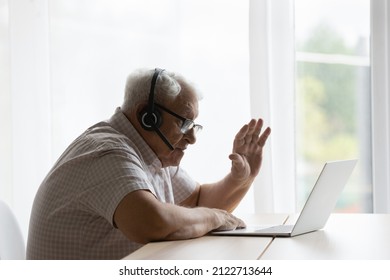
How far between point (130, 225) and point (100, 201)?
0.13m

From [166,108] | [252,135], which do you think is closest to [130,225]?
[166,108]

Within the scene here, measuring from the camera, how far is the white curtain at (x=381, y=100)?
296 centimetres

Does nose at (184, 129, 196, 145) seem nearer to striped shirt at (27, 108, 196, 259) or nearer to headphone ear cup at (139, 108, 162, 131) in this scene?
headphone ear cup at (139, 108, 162, 131)

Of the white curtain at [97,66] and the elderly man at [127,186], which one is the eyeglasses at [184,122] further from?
the white curtain at [97,66]

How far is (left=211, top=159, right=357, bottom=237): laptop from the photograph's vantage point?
1.69m

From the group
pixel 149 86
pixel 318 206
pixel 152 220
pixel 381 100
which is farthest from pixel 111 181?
pixel 381 100

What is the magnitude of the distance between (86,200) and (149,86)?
441 mm

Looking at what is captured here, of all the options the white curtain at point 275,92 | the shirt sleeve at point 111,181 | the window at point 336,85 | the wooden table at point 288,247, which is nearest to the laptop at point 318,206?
the wooden table at point 288,247

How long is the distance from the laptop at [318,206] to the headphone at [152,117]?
1.27ft

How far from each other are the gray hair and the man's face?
0.08 ft

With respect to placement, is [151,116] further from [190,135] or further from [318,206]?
[318,206]

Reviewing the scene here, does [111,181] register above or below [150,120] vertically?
below

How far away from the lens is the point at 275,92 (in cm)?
304

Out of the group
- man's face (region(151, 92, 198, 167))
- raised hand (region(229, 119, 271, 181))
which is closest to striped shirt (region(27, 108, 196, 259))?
man's face (region(151, 92, 198, 167))
